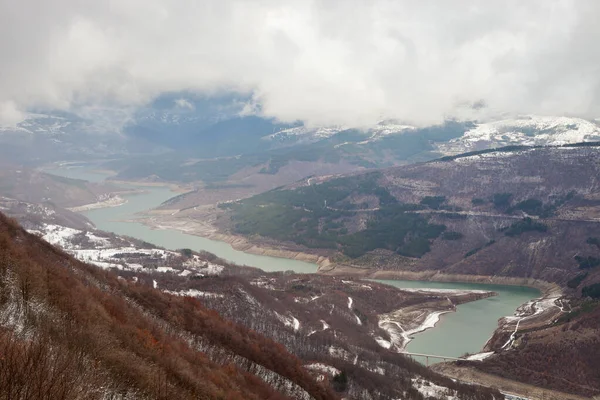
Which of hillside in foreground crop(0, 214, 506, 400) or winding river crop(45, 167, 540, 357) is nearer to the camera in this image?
hillside in foreground crop(0, 214, 506, 400)

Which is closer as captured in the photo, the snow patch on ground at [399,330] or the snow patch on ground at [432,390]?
the snow patch on ground at [432,390]

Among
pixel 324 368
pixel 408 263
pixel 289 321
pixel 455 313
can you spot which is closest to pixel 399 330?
pixel 455 313

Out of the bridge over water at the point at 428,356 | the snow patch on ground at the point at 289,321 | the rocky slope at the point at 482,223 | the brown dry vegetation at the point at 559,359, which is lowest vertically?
the bridge over water at the point at 428,356

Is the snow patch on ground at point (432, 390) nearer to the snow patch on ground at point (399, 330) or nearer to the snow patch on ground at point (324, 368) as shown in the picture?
the snow patch on ground at point (324, 368)

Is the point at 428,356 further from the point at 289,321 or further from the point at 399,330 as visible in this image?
the point at 289,321

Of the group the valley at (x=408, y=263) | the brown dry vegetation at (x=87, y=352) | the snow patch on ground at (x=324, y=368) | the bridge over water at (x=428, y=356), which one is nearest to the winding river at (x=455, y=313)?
the valley at (x=408, y=263)

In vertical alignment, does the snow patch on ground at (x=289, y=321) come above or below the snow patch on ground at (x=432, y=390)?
above

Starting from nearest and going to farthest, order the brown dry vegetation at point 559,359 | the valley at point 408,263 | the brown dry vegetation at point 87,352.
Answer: the brown dry vegetation at point 87,352 < the brown dry vegetation at point 559,359 < the valley at point 408,263

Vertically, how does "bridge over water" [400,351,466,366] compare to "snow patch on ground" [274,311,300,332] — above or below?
below

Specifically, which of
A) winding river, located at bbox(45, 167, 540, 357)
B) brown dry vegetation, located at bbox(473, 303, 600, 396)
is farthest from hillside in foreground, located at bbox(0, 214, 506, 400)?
brown dry vegetation, located at bbox(473, 303, 600, 396)

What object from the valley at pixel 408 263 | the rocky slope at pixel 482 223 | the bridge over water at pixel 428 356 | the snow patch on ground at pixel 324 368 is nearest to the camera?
the snow patch on ground at pixel 324 368

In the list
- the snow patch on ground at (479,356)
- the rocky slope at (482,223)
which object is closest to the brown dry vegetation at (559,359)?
the snow patch on ground at (479,356)

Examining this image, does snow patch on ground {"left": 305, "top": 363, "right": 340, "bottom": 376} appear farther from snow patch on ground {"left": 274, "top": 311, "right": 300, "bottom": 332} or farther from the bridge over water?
the bridge over water
